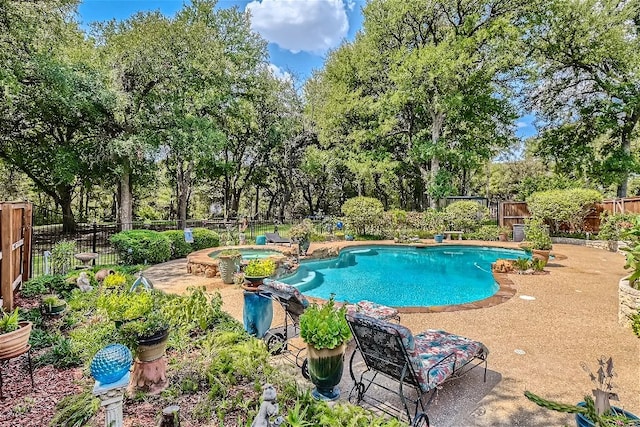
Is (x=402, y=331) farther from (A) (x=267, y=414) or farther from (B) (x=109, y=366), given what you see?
(B) (x=109, y=366)

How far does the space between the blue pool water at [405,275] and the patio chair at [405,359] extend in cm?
341

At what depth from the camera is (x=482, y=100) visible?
731 inches

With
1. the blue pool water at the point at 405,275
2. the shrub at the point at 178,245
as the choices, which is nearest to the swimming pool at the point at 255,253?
the blue pool water at the point at 405,275

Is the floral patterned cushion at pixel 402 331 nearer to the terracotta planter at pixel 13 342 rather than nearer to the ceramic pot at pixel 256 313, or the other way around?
the ceramic pot at pixel 256 313

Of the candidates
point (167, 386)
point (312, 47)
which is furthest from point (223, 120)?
point (167, 386)

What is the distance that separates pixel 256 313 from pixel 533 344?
3608mm

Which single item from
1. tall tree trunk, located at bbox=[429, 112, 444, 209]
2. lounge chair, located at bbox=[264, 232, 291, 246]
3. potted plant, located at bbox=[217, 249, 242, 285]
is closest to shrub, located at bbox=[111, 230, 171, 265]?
potted plant, located at bbox=[217, 249, 242, 285]

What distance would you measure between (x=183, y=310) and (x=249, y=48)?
1926cm

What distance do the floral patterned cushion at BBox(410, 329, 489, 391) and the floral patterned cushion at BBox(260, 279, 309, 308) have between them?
4.25ft

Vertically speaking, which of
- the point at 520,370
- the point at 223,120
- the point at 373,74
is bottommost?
the point at 520,370

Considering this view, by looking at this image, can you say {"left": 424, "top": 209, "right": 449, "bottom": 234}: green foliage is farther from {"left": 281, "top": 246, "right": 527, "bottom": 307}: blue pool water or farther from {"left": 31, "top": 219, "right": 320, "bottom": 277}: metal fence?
{"left": 31, "top": 219, "right": 320, "bottom": 277}: metal fence

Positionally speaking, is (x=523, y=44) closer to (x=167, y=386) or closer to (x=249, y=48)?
(x=249, y=48)

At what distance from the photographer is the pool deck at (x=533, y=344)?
318 centimetres

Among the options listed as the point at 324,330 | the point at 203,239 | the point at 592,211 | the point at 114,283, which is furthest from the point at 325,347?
the point at 592,211
